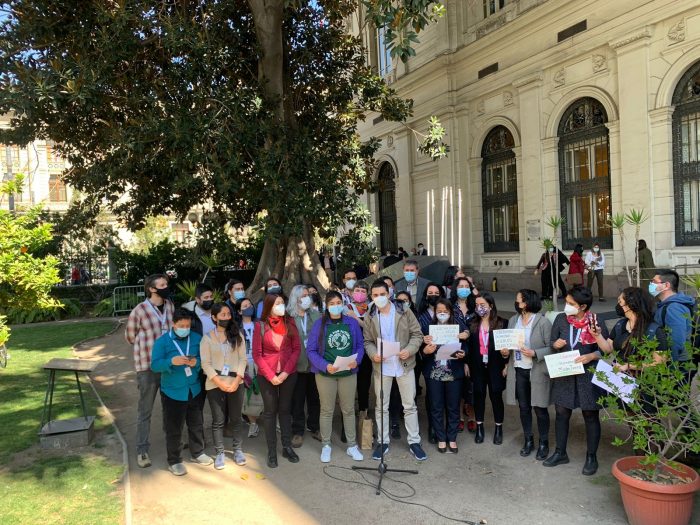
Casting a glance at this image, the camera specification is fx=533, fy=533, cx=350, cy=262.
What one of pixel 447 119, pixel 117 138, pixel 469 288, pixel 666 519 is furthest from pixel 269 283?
pixel 447 119

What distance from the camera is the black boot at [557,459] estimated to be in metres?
5.48

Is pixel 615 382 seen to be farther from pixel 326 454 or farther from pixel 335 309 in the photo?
pixel 326 454

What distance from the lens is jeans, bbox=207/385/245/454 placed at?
5.75 meters

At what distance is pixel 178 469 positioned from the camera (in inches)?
219

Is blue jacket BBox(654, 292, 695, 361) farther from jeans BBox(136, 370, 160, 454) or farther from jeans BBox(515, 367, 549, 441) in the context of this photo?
jeans BBox(136, 370, 160, 454)

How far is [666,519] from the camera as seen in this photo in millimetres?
4047

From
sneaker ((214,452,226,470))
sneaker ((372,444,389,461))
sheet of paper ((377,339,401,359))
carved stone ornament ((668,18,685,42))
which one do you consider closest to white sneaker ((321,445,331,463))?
sneaker ((372,444,389,461))

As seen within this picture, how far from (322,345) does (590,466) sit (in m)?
2.94

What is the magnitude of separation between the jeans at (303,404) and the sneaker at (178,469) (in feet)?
4.48

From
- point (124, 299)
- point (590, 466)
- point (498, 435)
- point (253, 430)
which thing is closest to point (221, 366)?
point (253, 430)

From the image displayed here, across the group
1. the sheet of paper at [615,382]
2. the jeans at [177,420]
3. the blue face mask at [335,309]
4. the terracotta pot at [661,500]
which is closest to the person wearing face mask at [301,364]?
the blue face mask at [335,309]

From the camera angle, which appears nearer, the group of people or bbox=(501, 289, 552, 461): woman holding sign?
the group of people

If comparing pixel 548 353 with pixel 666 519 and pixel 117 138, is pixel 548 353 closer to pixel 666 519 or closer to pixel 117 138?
pixel 666 519

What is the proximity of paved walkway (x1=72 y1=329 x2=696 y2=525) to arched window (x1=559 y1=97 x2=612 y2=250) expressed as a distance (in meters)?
10.9
